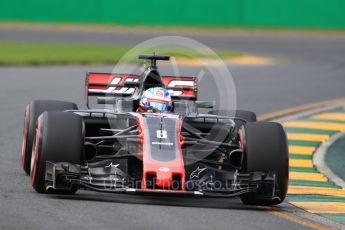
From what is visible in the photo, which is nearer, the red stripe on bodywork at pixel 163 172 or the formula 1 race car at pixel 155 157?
the red stripe on bodywork at pixel 163 172

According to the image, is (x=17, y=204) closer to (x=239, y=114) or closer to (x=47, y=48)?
(x=239, y=114)

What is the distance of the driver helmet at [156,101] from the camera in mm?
11984

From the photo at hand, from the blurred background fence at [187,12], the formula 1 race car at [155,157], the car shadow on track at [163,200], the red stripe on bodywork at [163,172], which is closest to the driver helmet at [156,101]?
the formula 1 race car at [155,157]

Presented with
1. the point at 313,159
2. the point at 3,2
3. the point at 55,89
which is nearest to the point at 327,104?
the point at 55,89

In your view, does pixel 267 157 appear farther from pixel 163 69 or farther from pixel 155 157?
pixel 163 69

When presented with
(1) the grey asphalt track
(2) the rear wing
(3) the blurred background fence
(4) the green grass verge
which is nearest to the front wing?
(1) the grey asphalt track

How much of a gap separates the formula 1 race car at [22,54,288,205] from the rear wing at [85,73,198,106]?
1.38m

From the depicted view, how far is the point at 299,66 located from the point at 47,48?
8344 millimetres

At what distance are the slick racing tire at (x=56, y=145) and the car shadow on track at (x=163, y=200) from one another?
0.61 ft

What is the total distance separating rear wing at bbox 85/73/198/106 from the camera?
43.8ft

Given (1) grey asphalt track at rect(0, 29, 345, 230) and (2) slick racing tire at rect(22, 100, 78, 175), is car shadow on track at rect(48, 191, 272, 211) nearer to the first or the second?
(1) grey asphalt track at rect(0, 29, 345, 230)

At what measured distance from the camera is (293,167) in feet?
46.9

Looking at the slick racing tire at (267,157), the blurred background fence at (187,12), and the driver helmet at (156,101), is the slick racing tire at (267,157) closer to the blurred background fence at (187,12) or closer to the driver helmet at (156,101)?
the driver helmet at (156,101)

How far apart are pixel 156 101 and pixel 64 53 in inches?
865
